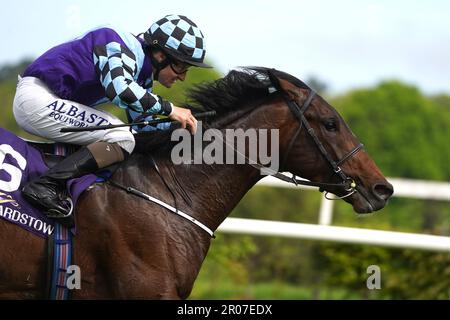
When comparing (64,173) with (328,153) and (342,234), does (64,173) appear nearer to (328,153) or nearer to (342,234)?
(328,153)

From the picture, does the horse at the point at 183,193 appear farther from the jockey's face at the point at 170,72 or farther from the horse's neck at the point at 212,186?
the jockey's face at the point at 170,72

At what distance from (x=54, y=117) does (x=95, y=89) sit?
0.29 meters

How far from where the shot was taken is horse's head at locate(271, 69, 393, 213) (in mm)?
4480

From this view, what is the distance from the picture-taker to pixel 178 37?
4434mm

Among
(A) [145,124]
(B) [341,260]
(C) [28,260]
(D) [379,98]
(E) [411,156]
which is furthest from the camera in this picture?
(D) [379,98]

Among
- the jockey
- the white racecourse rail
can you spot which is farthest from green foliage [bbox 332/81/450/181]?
the jockey

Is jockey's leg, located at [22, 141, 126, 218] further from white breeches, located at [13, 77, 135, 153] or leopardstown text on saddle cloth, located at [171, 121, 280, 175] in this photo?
leopardstown text on saddle cloth, located at [171, 121, 280, 175]

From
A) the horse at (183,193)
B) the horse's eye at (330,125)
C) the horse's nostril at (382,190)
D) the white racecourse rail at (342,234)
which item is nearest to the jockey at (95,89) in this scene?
the horse at (183,193)

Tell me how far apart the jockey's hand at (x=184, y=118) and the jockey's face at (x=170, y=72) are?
0.29m

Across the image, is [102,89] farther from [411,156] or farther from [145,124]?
[411,156]

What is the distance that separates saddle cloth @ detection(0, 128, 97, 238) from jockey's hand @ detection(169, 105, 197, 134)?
58 cm

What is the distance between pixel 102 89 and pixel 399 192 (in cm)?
574
